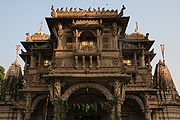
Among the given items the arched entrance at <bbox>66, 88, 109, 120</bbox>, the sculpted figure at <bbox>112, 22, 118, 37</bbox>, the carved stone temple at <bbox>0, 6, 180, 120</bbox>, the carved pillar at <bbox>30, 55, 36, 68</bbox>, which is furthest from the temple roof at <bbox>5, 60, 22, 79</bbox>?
the sculpted figure at <bbox>112, 22, 118, 37</bbox>

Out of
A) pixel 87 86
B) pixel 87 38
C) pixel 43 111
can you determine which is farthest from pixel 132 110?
pixel 43 111

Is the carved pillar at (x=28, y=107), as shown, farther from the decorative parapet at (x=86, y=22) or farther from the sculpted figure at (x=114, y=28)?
the sculpted figure at (x=114, y=28)

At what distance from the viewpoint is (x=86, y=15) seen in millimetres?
25984

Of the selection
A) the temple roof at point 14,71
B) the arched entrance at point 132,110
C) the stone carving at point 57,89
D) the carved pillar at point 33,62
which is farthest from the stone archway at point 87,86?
the temple roof at point 14,71

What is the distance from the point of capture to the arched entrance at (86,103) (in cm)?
2367

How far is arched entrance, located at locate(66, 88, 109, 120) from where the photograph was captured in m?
23.7

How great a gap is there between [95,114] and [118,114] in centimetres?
534

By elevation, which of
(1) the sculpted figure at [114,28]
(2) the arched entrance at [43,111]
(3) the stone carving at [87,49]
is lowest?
(2) the arched entrance at [43,111]

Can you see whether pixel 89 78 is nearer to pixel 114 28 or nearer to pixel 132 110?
pixel 114 28

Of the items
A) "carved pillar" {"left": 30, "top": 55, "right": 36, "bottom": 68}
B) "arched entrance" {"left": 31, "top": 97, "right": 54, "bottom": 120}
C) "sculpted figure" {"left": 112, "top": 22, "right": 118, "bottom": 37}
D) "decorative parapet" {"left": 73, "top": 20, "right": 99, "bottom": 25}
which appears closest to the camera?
"decorative parapet" {"left": 73, "top": 20, "right": 99, "bottom": 25}

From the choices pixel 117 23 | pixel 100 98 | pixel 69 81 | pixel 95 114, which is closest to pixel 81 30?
pixel 117 23

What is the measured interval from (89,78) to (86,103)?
383 centimetres

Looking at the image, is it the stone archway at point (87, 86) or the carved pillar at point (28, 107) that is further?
the carved pillar at point (28, 107)

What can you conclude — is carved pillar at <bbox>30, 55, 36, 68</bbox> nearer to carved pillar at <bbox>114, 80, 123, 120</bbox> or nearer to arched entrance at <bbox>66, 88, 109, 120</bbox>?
arched entrance at <bbox>66, 88, 109, 120</bbox>
